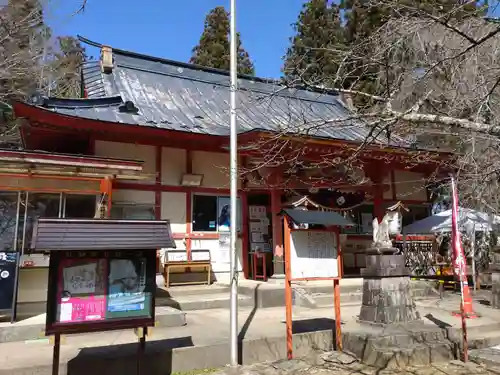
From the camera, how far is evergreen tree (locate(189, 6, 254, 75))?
28.9 metres

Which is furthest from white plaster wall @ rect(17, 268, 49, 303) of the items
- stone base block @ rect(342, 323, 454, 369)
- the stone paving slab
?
stone base block @ rect(342, 323, 454, 369)

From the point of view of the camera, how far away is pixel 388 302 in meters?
Result: 7.23

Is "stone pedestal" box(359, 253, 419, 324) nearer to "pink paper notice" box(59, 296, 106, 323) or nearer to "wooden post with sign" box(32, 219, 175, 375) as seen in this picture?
"wooden post with sign" box(32, 219, 175, 375)

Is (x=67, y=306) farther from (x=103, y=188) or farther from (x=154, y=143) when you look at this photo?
(x=154, y=143)

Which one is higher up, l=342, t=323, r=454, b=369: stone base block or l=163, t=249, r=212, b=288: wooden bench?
l=163, t=249, r=212, b=288: wooden bench

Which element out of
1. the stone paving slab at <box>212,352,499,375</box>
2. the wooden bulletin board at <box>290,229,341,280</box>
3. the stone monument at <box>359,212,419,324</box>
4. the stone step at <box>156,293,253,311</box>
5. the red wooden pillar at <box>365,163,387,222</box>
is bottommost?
the stone paving slab at <box>212,352,499,375</box>

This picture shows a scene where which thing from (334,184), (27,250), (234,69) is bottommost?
(27,250)

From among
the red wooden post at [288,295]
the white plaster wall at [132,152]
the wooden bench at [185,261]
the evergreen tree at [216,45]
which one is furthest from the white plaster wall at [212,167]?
the evergreen tree at [216,45]

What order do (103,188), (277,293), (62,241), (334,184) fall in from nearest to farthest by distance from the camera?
(62,241) → (103,188) → (277,293) → (334,184)

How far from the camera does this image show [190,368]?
5.54m

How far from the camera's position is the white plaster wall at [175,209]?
11023mm

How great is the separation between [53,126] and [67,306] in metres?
6.14

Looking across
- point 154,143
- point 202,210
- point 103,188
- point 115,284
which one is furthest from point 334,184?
point 115,284

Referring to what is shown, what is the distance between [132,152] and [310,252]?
6354 millimetres
